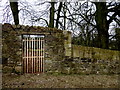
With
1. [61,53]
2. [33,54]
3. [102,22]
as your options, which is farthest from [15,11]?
[102,22]

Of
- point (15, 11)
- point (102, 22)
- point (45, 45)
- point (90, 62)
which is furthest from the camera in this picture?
point (102, 22)

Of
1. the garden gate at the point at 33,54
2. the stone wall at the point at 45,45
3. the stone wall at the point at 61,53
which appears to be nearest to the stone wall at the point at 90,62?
the stone wall at the point at 61,53

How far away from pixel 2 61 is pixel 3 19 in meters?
3.15

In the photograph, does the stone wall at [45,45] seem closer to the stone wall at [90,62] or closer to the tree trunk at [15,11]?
the stone wall at [90,62]

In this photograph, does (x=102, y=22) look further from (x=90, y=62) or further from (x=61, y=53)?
(x=61, y=53)

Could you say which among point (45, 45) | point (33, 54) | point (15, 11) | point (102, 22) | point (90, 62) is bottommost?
point (90, 62)

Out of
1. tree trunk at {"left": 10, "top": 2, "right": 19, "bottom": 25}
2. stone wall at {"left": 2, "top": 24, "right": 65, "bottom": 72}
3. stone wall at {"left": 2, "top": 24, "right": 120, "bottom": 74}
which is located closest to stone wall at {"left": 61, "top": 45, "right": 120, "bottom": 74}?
stone wall at {"left": 2, "top": 24, "right": 120, "bottom": 74}

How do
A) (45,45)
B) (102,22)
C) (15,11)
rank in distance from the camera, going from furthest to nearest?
(102,22), (15,11), (45,45)

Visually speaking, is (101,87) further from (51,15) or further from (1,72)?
(51,15)

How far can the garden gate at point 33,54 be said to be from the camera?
791 centimetres

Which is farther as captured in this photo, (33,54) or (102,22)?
(102,22)

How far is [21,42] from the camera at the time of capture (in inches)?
303

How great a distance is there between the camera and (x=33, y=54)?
8055mm

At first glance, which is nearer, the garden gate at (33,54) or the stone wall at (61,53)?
the stone wall at (61,53)
